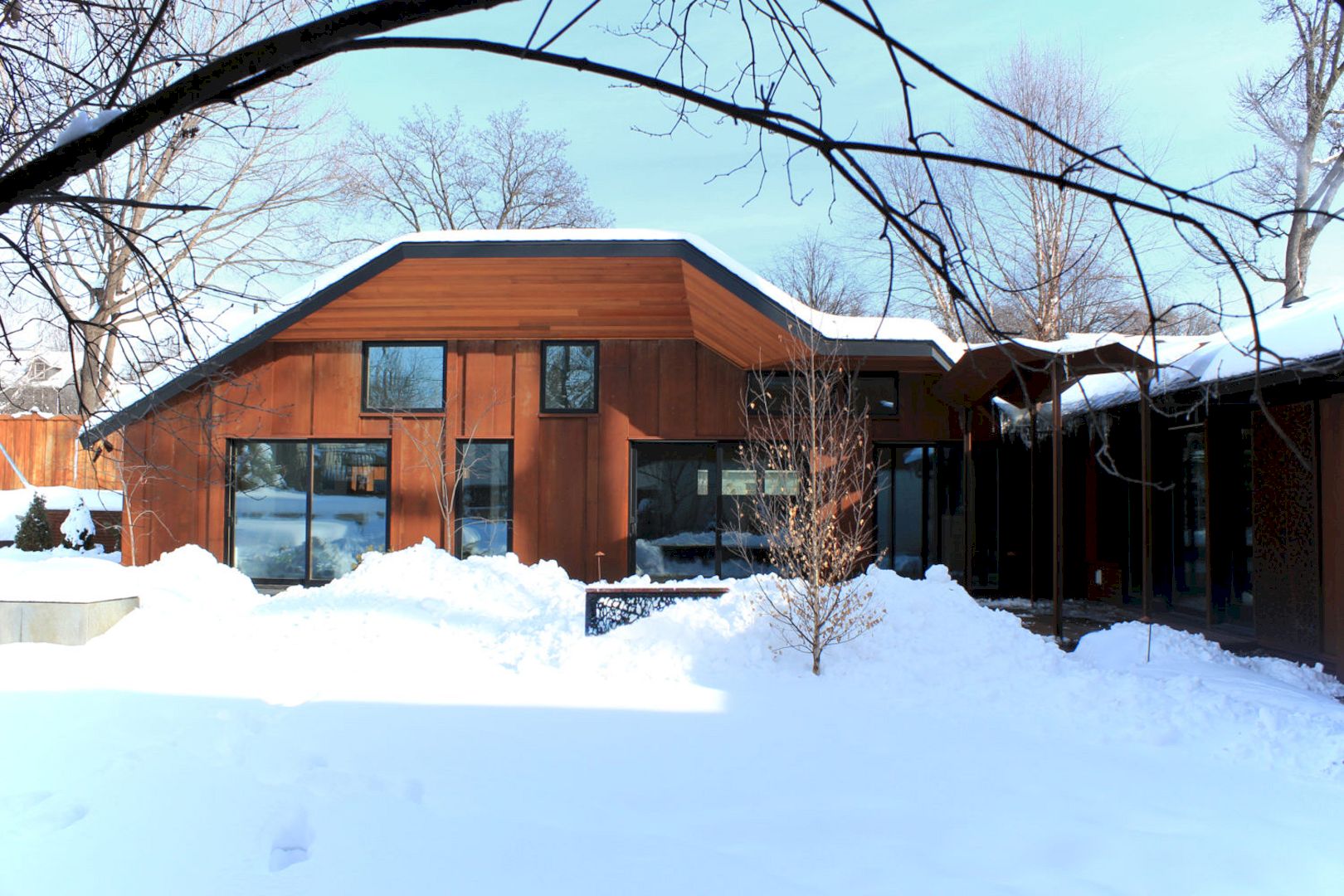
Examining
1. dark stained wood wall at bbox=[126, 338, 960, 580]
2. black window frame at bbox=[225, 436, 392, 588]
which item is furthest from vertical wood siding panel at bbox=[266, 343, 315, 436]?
black window frame at bbox=[225, 436, 392, 588]

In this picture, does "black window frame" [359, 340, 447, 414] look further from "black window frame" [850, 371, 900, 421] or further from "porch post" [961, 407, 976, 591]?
"porch post" [961, 407, 976, 591]

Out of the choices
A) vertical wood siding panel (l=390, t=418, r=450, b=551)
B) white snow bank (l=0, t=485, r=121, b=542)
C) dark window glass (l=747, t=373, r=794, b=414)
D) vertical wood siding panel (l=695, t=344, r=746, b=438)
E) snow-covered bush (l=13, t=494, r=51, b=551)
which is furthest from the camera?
white snow bank (l=0, t=485, r=121, b=542)

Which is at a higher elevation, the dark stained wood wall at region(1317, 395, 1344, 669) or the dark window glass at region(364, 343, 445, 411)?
the dark window glass at region(364, 343, 445, 411)

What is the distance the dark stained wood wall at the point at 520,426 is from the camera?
41.5 ft

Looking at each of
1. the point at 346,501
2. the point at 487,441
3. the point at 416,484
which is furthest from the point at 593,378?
the point at 346,501

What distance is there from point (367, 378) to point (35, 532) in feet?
24.6

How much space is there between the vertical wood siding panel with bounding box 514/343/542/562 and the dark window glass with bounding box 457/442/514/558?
0.12 metres

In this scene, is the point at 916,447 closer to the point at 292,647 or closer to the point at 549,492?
the point at 549,492

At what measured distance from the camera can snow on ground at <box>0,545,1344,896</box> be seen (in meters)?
3.92

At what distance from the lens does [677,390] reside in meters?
12.7

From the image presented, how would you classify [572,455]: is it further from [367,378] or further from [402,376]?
[367,378]

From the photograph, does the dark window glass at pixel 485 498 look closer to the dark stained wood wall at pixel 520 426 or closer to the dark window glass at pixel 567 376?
the dark stained wood wall at pixel 520 426

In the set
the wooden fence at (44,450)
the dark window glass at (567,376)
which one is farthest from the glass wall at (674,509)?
the wooden fence at (44,450)

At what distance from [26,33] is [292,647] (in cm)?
565
